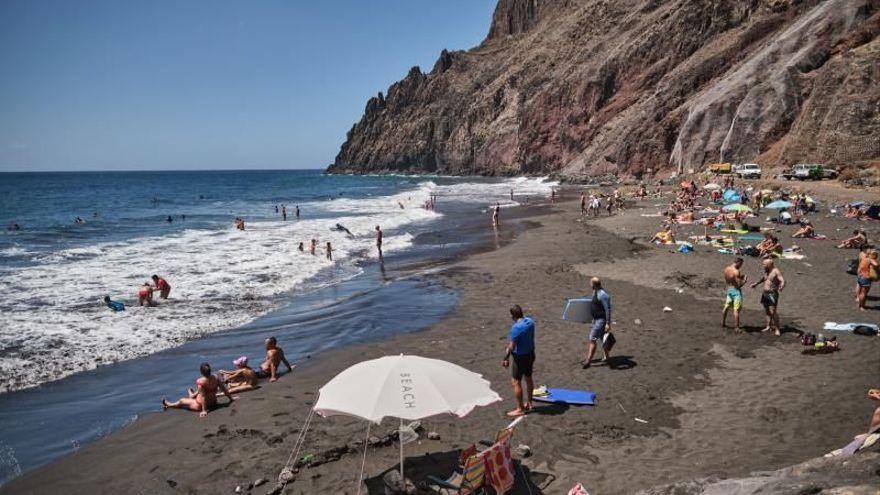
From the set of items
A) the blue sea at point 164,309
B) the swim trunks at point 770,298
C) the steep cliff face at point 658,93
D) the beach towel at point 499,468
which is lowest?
the blue sea at point 164,309

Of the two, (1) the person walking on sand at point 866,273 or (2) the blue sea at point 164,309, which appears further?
(1) the person walking on sand at point 866,273

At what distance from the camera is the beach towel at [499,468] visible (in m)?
5.93

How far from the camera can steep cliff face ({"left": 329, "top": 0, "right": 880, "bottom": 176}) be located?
39.6 metres

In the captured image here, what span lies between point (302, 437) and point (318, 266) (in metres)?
15.7

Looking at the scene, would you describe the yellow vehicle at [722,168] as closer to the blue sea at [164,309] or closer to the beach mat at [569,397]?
the blue sea at [164,309]

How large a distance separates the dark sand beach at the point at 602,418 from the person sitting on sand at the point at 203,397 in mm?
259

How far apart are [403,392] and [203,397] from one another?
15.9ft

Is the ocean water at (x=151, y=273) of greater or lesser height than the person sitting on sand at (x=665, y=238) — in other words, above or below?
below

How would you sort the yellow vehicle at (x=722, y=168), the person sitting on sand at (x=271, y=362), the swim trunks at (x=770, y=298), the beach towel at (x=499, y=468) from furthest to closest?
the yellow vehicle at (x=722, y=168) → the swim trunks at (x=770, y=298) → the person sitting on sand at (x=271, y=362) → the beach towel at (x=499, y=468)

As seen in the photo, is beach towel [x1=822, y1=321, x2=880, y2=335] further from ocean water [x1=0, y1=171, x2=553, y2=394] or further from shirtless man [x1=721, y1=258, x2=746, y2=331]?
ocean water [x1=0, y1=171, x2=553, y2=394]

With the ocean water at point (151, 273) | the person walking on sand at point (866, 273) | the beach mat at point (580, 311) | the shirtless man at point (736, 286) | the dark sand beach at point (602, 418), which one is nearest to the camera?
the dark sand beach at point (602, 418)

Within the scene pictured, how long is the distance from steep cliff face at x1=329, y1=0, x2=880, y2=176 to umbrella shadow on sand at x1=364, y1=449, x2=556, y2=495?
39.2m

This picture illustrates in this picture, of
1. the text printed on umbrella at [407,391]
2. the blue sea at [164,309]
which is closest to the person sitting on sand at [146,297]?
the blue sea at [164,309]

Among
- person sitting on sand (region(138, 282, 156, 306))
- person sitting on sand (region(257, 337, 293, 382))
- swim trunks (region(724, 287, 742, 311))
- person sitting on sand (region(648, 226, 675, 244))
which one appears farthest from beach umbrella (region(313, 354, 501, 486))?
person sitting on sand (region(648, 226, 675, 244))
